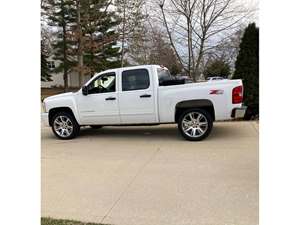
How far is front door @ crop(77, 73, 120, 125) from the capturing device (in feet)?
26.2

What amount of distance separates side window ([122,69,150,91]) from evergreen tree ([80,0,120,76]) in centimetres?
1905

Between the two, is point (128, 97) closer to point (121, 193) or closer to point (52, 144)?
point (52, 144)

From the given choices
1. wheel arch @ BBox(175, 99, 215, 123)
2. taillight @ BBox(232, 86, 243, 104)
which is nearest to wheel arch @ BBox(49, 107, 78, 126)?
wheel arch @ BBox(175, 99, 215, 123)

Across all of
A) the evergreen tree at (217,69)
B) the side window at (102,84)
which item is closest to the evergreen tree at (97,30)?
the evergreen tree at (217,69)

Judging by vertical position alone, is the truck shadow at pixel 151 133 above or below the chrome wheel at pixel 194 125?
below

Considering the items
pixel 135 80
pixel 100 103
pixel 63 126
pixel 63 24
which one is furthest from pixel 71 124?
pixel 63 24

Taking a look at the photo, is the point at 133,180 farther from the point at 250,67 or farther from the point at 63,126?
the point at 250,67

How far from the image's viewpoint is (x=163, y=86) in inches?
303

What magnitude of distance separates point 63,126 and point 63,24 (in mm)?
24285

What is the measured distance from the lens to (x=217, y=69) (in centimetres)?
1708

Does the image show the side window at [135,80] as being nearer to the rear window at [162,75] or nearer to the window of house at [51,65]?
the rear window at [162,75]

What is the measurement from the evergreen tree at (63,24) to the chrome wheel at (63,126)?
20.5 meters

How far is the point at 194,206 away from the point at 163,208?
1.26ft

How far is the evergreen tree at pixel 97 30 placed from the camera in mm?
25781
